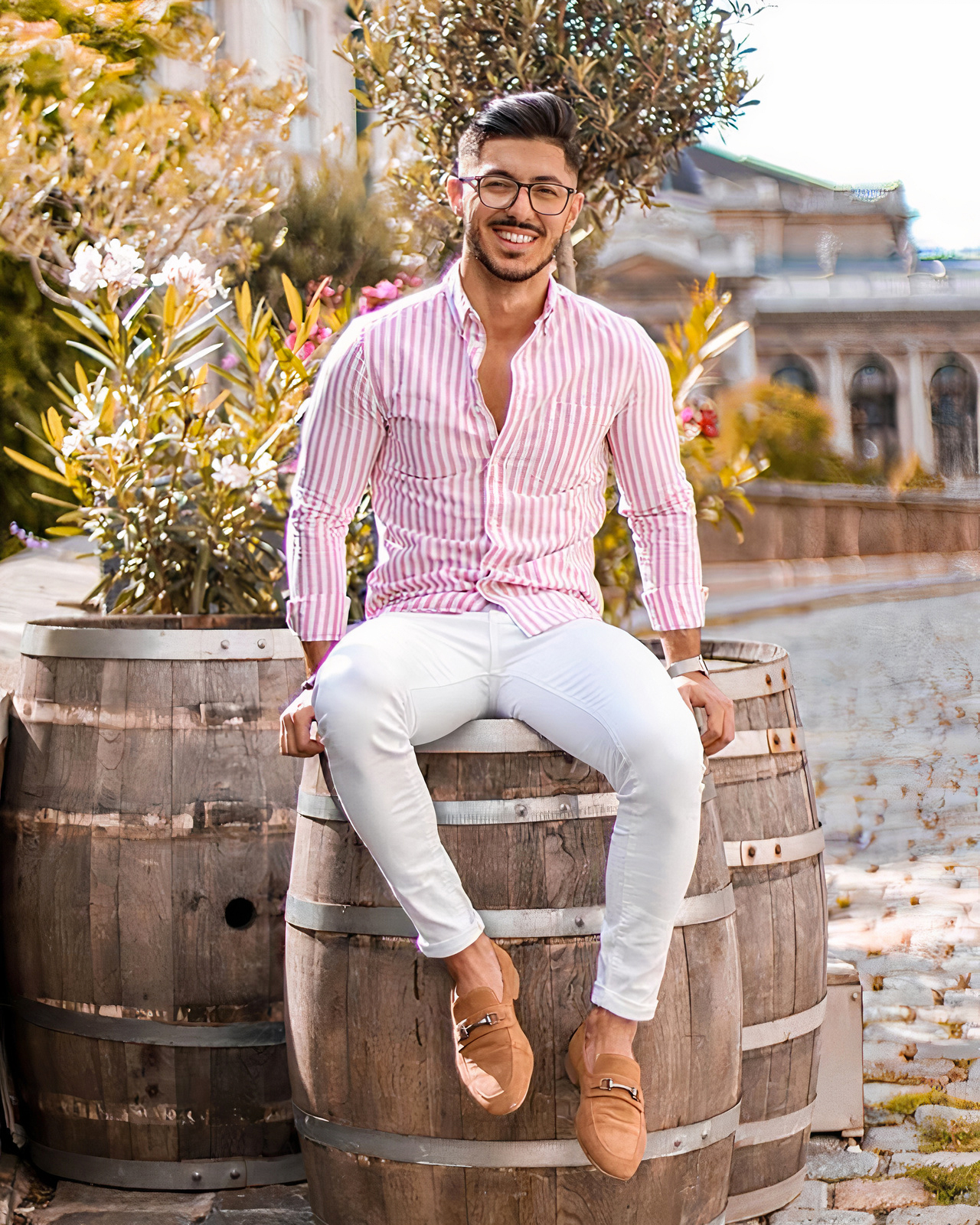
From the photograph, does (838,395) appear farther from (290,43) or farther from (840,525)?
(290,43)

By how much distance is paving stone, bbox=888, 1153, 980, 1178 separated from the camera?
2.71 m

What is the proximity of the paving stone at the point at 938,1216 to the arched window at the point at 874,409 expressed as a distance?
47045 mm

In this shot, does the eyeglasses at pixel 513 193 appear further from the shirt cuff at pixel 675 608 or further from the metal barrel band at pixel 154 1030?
the metal barrel band at pixel 154 1030

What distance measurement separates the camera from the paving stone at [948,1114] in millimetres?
2934

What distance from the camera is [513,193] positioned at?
7.11 feet

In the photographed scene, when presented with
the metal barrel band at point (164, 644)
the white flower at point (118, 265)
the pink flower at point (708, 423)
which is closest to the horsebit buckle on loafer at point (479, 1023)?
the metal barrel band at point (164, 644)

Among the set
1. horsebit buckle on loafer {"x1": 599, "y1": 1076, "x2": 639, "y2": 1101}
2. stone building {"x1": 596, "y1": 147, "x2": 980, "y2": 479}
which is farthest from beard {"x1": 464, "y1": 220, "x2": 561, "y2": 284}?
stone building {"x1": 596, "y1": 147, "x2": 980, "y2": 479}

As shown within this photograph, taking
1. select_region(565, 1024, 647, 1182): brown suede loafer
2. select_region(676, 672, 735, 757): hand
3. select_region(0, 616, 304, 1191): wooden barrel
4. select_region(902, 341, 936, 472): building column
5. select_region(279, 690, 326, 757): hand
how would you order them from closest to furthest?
select_region(565, 1024, 647, 1182): brown suede loafer
select_region(279, 690, 326, 757): hand
select_region(676, 672, 735, 757): hand
select_region(0, 616, 304, 1191): wooden barrel
select_region(902, 341, 936, 472): building column

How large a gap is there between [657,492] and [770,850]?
2.02 ft

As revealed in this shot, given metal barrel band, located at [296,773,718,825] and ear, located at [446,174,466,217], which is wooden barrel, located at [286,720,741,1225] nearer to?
metal barrel band, located at [296,773,718,825]

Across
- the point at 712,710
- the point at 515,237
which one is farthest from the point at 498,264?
the point at 712,710

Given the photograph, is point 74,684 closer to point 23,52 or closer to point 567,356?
point 567,356

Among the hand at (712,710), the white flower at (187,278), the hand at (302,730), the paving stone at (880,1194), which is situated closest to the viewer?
the hand at (302,730)

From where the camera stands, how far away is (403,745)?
6.12 ft
